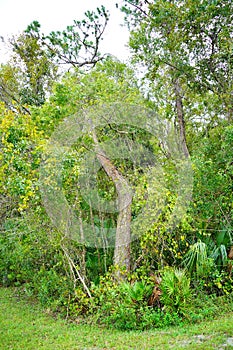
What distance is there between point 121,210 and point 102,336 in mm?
2279

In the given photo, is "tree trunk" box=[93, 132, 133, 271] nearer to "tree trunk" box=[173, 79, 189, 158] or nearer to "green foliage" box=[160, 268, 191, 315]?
"green foliage" box=[160, 268, 191, 315]

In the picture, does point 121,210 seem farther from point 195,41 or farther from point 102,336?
point 195,41

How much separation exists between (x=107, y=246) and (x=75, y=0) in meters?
6.45

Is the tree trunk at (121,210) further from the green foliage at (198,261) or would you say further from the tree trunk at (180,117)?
the tree trunk at (180,117)

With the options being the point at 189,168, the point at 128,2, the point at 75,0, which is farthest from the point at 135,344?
the point at 75,0

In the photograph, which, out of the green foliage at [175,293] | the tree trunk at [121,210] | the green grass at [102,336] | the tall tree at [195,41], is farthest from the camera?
the tall tree at [195,41]

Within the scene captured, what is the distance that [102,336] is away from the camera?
14.3 ft

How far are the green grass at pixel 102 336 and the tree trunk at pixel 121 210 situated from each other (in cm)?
131

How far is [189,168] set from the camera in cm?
596

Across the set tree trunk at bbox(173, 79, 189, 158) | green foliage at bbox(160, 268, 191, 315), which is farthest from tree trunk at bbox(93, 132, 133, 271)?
tree trunk at bbox(173, 79, 189, 158)

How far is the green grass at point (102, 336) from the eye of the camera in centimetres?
379

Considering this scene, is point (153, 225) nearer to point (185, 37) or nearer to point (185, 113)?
point (185, 37)

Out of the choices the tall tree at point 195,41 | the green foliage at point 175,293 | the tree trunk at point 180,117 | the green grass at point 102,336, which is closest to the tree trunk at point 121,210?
the green foliage at point 175,293

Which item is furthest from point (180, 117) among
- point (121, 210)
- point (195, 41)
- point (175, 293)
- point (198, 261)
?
point (175, 293)
